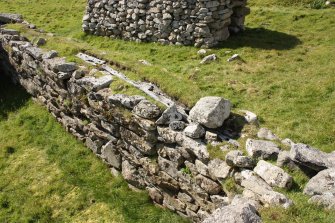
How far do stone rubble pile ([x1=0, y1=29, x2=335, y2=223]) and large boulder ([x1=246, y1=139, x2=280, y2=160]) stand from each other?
0.02 metres

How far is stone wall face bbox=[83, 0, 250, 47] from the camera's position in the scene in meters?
18.2

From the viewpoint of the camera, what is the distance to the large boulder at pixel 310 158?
7086 millimetres

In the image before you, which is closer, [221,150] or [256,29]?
[221,150]

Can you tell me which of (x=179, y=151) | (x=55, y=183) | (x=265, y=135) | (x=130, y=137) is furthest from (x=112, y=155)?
(x=265, y=135)

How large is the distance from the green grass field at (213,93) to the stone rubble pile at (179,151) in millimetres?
367

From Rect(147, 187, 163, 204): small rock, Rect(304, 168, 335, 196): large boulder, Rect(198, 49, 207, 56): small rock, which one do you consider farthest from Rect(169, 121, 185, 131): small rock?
Rect(198, 49, 207, 56): small rock

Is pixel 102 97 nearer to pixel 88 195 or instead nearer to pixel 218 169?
pixel 88 195

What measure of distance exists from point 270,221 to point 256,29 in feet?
53.9

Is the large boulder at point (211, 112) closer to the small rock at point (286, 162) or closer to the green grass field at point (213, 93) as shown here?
the small rock at point (286, 162)

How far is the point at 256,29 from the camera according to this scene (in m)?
20.8

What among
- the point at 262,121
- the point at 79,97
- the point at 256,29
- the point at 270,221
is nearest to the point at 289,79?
the point at 262,121

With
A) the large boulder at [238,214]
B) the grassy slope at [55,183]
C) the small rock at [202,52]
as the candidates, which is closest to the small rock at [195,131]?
the grassy slope at [55,183]

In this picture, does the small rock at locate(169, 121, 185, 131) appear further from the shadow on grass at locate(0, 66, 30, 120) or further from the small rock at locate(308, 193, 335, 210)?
the shadow on grass at locate(0, 66, 30, 120)

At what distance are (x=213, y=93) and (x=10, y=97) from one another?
8.80 m
